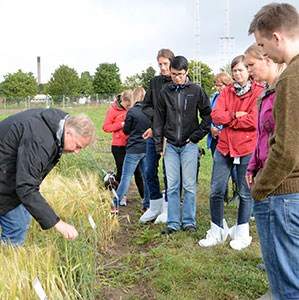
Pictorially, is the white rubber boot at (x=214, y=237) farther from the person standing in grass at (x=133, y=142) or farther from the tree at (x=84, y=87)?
the tree at (x=84, y=87)

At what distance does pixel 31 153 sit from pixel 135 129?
2.75 metres

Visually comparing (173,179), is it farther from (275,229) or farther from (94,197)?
(275,229)

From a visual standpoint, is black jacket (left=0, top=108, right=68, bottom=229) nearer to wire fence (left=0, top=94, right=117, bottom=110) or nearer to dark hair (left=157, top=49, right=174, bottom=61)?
dark hair (left=157, top=49, right=174, bottom=61)

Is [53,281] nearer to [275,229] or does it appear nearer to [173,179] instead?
[275,229]

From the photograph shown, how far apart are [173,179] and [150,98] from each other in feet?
3.51

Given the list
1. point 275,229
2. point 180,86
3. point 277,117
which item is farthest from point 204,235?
point 277,117

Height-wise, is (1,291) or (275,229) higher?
(275,229)

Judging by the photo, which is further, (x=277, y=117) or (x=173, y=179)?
(x=173, y=179)

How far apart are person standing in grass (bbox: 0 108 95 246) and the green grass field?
0.31 meters

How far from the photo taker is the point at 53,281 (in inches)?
103

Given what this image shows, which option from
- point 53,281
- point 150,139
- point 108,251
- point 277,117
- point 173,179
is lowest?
point 108,251

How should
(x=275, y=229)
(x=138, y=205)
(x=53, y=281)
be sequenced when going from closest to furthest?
(x=275, y=229)
(x=53, y=281)
(x=138, y=205)

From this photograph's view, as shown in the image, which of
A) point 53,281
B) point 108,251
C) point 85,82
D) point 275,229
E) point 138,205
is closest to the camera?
point 275,229

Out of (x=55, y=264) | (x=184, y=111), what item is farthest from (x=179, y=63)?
(x=55, y=264)
